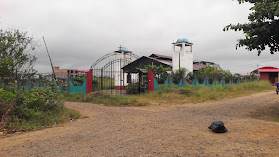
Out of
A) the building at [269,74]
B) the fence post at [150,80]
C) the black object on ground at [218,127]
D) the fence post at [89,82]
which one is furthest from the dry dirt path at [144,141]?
the building at [269,74]

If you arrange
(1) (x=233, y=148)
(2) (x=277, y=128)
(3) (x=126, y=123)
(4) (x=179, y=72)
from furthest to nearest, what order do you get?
(4) (x=179, y=72) → (3) (x=126, y=123) → (2) (x=277, y=128) → (1) (x=233, y=148)

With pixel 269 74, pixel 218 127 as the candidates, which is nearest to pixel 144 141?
pixel 218 127

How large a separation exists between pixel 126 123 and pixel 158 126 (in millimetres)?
1069

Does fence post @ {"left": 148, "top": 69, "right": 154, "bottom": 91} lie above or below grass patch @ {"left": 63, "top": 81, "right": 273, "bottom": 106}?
above

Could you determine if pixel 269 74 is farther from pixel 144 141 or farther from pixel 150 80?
pixel 144 141

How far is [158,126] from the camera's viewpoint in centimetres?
604

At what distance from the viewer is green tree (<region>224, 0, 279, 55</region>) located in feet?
25.4

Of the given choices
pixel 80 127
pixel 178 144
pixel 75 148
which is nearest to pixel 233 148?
pixel 178 144

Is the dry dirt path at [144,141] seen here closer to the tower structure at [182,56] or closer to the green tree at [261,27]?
the green tree at [261,27]

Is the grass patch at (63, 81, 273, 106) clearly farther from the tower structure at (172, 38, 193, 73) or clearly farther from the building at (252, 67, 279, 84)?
the building at (252, 67, 279, 84)

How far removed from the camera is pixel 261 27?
824cm

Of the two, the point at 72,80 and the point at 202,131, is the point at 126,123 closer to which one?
the point at 202,131

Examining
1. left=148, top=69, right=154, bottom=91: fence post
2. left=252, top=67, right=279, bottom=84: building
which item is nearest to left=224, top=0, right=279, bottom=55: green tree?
left=148, top=69, right=154, bottom=91: fence post

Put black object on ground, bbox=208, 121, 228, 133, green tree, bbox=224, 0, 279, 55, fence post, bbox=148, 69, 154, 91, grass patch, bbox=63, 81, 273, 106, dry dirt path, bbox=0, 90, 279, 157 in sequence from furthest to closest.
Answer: fence post, bbox=148, 69, 154, 91 → grass patch, bbox=63, 81, 273, 106 → green tree, bbox=224, 0, 279, 55 → black object on ground, bbox=208, 121, 228, 133 → dry dirt path, bbox=0, 90, 279, 157
